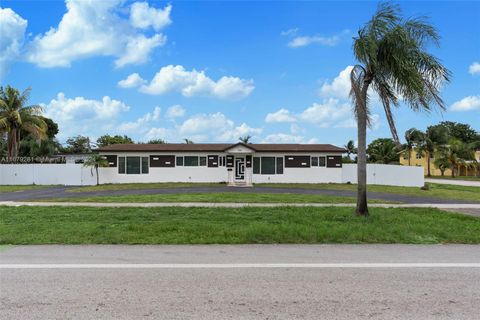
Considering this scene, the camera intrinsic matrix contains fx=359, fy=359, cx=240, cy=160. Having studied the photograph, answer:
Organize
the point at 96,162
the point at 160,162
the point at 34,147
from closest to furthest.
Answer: the point at 96,162
the point at 160,162
the point at 34,147

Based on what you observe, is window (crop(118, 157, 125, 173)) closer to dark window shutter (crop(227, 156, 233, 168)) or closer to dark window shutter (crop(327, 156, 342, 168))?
dark window shutter (crop(227, 156, 233, 168))

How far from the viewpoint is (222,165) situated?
28672 millimetres

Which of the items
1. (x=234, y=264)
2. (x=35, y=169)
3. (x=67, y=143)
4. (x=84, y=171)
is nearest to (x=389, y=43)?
(x=234, y=264)

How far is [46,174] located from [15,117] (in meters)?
7.79

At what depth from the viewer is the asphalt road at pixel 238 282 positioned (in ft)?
12.7

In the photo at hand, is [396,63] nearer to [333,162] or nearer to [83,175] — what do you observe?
[333,162]

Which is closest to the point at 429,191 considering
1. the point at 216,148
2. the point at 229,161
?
the point at 229,161

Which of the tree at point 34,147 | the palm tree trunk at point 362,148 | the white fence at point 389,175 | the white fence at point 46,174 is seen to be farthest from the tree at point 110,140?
the palm tree trunk at point 362,148

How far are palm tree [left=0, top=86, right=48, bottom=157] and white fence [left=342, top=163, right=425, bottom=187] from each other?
2846cm

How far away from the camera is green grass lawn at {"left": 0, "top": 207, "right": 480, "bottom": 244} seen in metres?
7.62

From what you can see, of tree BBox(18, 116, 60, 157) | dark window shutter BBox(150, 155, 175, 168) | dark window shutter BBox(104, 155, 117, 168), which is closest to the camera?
dark window shutter BBox(104, 155, 117, 168)

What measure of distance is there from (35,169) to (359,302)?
99.9 ft

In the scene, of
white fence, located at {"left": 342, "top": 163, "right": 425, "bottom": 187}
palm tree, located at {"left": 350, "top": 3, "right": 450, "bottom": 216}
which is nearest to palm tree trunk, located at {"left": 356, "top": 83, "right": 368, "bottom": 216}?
palm tree, located at {"left": 350, "top": 3, "right": 450, "bottom": 216}

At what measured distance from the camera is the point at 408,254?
6.50m
